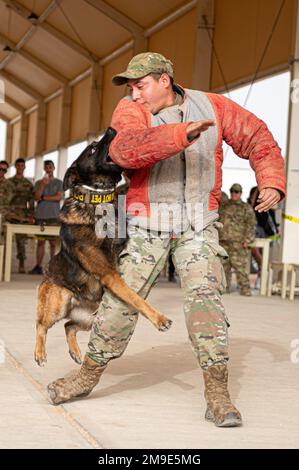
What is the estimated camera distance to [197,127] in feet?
10.8

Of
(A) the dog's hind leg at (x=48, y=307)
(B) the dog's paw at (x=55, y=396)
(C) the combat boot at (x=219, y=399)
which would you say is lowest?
(B) the dog's paw at (x=55, y=396)

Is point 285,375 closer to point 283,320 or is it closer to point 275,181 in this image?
point 275,181

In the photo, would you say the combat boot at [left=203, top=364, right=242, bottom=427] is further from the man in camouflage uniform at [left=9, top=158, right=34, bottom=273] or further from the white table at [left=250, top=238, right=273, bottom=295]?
the man in camouflage uniform at [left=9, top=158, right=34, bottom=273]

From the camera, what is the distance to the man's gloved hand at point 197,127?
10.8 feet

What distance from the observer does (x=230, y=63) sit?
55.2ft

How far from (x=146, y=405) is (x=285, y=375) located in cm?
141

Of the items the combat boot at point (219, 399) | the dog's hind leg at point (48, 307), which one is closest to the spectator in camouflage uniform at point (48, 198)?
the dog's hind leg at point (48, 307)

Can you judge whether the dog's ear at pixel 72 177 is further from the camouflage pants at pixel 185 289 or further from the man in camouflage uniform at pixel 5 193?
the man in camouflage uniform at pixel 5 193

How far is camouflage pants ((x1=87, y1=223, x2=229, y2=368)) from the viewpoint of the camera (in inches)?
142

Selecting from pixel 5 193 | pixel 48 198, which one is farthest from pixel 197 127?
pixel 48 198

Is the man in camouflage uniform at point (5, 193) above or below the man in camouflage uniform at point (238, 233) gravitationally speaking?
above

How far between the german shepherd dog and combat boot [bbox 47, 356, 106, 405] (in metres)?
0.39

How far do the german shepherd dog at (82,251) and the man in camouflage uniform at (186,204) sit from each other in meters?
0.26

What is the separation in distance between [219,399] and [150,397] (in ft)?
2.34
